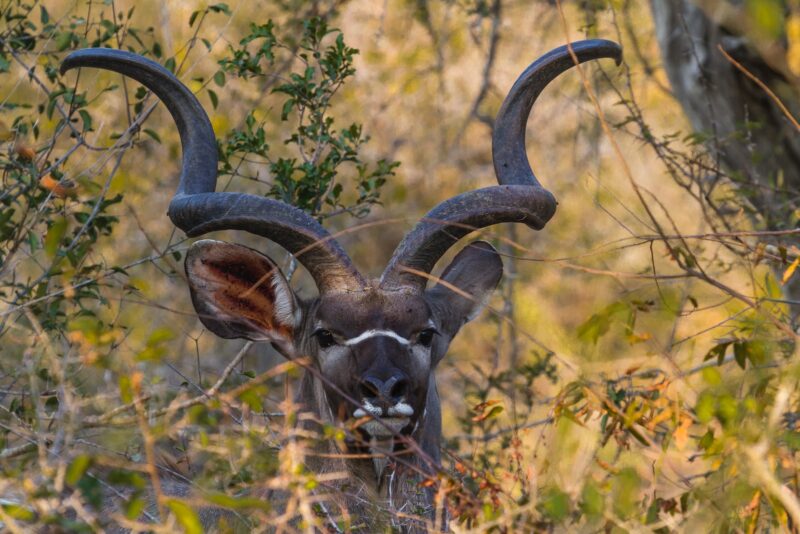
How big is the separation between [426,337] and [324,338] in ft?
1.51

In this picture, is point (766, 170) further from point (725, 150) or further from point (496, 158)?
point (496, 158)

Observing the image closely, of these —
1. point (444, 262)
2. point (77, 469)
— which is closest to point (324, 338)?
point (77, 469)

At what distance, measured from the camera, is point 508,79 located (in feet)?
39.1

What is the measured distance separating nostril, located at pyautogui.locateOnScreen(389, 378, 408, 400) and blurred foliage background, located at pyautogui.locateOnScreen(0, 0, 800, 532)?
48cm

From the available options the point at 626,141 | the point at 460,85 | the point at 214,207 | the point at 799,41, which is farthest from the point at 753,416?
the point at 460,85

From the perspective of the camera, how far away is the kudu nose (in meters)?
4.53

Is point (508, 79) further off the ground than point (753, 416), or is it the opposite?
point (508, 79)

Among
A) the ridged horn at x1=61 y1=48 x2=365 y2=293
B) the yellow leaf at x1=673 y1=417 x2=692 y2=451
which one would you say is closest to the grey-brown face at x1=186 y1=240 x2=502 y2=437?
the ridged horn at x1=61 y1=48 x2=365 y2=293

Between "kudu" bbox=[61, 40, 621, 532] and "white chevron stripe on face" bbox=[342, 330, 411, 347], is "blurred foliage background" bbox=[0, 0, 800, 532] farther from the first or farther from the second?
"white chevron stripe on face" bbox=[342, 330, 411, 347]

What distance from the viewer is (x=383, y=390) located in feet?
14.8

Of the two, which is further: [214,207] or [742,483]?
[214,207]

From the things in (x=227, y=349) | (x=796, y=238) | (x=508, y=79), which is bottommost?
(x=227, y=349)

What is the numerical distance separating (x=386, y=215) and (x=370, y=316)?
24.3 feet

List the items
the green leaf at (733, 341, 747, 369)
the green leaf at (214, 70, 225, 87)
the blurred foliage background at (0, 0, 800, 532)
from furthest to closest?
the green leaf at (214, 70, 225, 87), the green leaf at (733, 341, 747, 369), the blurred foliage background at (0, 0, 800, 532)
